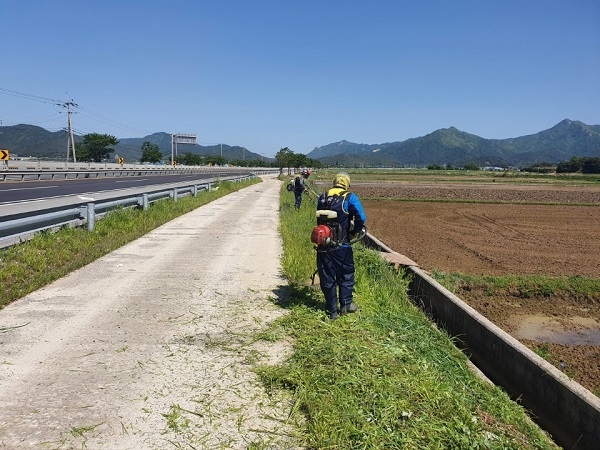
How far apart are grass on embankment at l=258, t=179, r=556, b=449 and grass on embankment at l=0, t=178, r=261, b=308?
13.1ft

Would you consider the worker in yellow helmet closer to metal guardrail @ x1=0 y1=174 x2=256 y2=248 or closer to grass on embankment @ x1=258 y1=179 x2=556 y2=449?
grass on embankment @ x1=258 y1=179 x2=556 y2=449

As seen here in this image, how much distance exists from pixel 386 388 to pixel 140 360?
2.35 m

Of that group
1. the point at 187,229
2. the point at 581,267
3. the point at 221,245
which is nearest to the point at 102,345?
the point at 221,245

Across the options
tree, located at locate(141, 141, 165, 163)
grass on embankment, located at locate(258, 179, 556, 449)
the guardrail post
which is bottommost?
grass on embankment, located at locate(258, 179, 556, 449)

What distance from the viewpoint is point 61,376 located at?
3947 millimetres

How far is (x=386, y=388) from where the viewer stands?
373 centimetres

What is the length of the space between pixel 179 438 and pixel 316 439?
0.96 meters

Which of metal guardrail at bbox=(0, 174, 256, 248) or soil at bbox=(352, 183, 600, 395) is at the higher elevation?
metal guardrail at bbox=(0, 174, 256, 248)

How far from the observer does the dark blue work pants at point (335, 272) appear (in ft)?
18.0

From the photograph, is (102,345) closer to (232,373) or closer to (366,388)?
(232,373)

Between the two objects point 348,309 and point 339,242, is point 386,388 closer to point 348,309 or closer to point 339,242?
point 348,309

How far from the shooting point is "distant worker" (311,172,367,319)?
545 centimetres

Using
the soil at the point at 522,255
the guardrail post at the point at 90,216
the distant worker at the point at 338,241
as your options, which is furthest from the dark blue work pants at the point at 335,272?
the guardrail post at the point at 90,216

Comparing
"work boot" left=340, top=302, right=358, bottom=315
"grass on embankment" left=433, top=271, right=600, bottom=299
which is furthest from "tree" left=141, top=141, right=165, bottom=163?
"work boot" left=340, top=302, right=358, bottom=315
